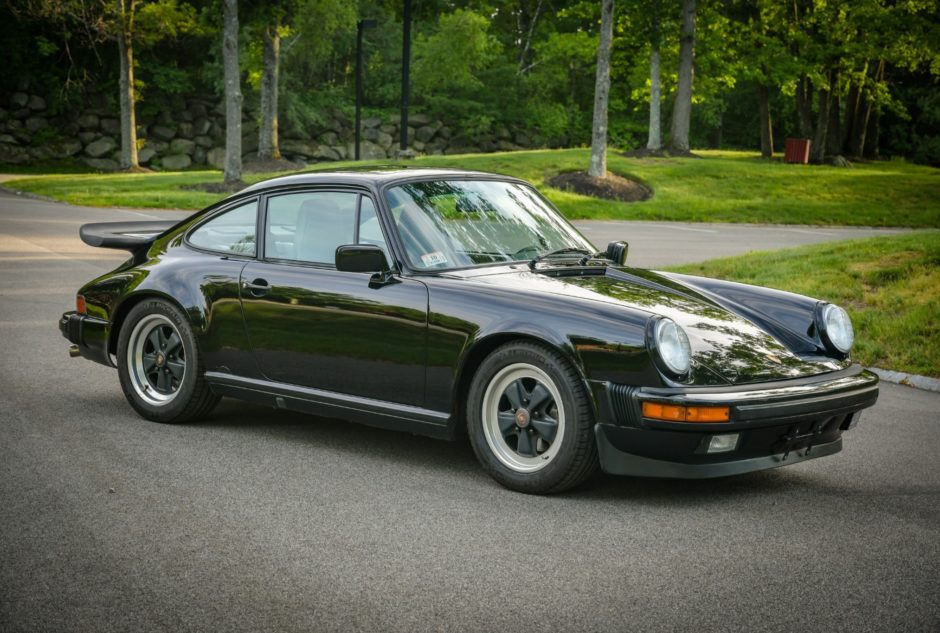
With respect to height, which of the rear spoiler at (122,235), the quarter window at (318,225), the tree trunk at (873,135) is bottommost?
the rear spoiler at (122,235)

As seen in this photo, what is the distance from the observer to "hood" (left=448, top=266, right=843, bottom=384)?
475 cm

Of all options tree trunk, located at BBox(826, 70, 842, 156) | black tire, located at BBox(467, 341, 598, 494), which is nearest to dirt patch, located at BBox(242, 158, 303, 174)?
tree trunk, located at BBox(826, 70, 842, 156)

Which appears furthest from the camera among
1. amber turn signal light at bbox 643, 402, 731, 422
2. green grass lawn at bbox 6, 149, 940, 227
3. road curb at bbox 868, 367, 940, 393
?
green grass lawn at bbox 6, 149, 940, 227

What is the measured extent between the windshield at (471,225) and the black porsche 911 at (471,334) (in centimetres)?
1

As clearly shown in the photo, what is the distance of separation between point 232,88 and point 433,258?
78.4 feet

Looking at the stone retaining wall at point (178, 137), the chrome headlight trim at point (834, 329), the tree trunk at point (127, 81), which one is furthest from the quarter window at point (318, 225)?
the stone retaining wall at point (178, 137)

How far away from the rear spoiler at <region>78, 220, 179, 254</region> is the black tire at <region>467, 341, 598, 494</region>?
2790mm

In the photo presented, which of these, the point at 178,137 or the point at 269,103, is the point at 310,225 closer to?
the point at 269,103

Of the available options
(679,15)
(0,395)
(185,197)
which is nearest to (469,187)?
(0,395)

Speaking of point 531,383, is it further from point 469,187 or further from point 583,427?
point 469,187

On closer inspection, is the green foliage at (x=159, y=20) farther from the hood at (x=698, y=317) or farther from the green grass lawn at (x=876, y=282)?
the hood at (x=698, y=317)

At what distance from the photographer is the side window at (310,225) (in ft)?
18.3

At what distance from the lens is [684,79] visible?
117 feet

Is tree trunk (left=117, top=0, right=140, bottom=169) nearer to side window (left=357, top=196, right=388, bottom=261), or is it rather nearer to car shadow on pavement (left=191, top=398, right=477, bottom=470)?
car shadow on pavement (left=191, top=398, right=477, bottom=470)
